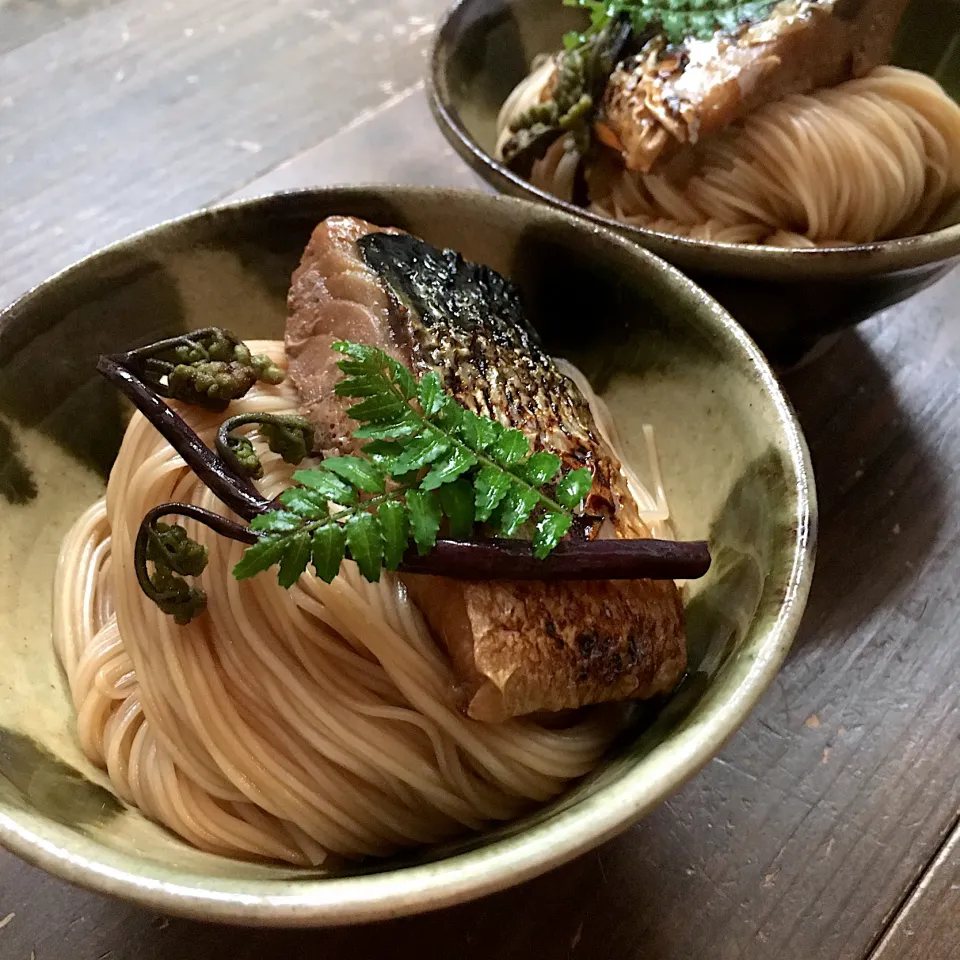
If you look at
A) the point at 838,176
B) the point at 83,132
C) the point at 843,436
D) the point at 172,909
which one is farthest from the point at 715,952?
the point at 83,132

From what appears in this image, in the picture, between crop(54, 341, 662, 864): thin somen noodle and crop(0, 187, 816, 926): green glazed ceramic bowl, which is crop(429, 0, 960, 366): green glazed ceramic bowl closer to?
crop(0, 187, 816, 926): green glazed ceramic bowl

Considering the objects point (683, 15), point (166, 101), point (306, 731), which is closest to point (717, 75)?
point (683, 15)

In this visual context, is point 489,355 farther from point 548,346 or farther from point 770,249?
point 770,249

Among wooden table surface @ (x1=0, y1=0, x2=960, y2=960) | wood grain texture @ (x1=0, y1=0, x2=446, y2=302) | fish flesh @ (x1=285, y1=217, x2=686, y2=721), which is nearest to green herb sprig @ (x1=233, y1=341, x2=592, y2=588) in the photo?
fish flesh @ (x1=285, y1=217, x2=686, y2=721)

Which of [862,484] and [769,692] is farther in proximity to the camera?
[862,484]

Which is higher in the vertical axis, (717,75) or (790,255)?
(717,75)

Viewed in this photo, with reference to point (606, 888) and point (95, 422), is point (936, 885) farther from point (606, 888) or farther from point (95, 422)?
point (95, 422)

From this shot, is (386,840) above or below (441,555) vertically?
below

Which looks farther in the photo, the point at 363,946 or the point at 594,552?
the point at 363,946
